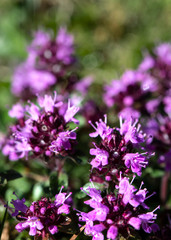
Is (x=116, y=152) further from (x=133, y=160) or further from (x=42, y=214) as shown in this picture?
(x=42, y=214)

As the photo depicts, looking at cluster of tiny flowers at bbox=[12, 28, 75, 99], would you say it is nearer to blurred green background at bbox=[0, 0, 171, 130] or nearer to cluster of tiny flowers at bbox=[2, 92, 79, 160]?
cluster of tiny flowers at bbox=[2, 92, 79, 160]

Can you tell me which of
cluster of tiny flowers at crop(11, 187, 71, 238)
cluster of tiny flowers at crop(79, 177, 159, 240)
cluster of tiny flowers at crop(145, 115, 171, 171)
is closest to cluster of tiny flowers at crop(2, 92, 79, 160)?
cluster of tiny flowers at crop(11, 187, 71, 238)

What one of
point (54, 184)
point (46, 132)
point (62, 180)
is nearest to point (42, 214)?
point (54, 184)

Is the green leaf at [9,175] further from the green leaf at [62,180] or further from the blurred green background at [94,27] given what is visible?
the blurred green background at [94,27]

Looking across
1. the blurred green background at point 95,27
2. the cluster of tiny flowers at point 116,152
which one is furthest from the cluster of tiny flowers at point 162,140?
the blurred green background at point 95,27

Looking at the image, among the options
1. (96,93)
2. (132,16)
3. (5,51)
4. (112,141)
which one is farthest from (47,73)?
(132,16)

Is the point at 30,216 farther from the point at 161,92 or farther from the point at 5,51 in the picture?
the point at 5,51
